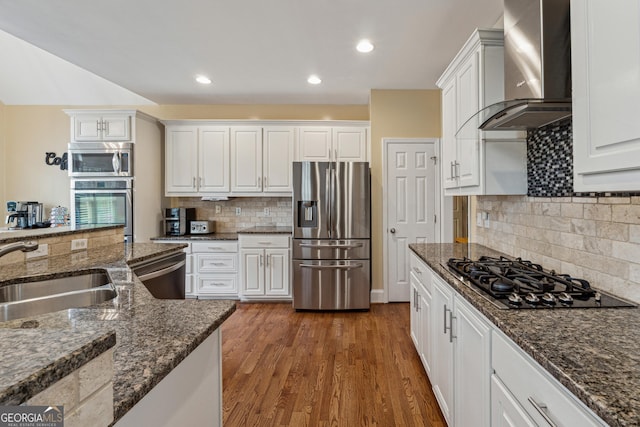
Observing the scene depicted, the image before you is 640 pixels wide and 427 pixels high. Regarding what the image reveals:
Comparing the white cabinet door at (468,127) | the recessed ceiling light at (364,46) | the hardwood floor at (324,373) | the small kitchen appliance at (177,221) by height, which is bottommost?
the hardwood floor at (324,373)

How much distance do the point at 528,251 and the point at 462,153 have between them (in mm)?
769

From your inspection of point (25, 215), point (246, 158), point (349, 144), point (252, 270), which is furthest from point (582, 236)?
point (25, 215)

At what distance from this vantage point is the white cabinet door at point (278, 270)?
12.9ft

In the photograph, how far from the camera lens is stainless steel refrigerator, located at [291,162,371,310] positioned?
143 inches

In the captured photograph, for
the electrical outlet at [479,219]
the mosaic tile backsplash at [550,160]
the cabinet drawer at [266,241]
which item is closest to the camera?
the mosaic tile backsplash at [550,160]

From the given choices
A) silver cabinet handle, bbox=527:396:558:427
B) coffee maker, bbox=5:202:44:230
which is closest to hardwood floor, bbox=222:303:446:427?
silver cabinet handle, bbox=527:396:558:427

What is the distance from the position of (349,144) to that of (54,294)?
133 inches

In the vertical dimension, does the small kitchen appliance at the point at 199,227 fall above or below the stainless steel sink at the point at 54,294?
above

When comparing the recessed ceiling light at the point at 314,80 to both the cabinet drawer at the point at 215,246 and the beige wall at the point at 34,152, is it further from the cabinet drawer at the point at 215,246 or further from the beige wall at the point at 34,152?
the beige wall at the point at 34,152

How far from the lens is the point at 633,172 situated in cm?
85

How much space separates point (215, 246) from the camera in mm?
4027

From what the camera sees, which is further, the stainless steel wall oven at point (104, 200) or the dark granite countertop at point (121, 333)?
the stainless steel wall oven at point (104, 200)

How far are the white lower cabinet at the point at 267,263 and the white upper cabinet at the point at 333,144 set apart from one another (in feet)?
3.89

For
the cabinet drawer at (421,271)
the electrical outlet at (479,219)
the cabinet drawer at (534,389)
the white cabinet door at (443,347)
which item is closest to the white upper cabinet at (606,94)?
the cabinet drawer at (534,389)
